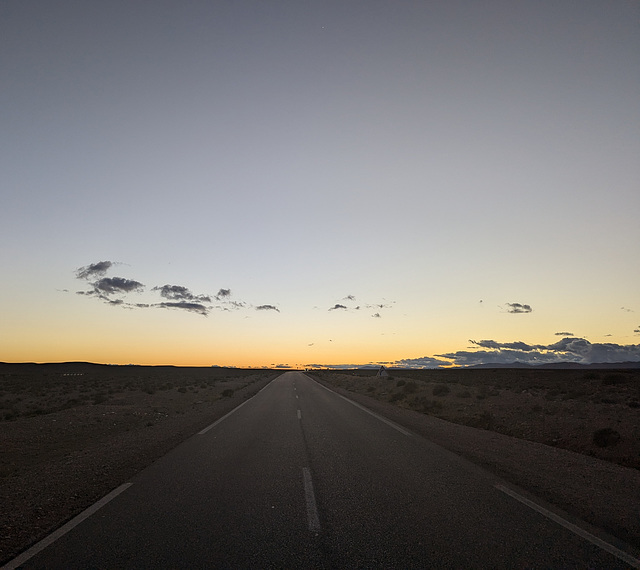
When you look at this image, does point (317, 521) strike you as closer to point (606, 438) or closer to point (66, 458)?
point (66, 458)

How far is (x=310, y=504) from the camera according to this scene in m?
5.92

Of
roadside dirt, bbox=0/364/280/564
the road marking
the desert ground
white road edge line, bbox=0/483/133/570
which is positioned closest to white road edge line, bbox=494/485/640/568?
the road marking

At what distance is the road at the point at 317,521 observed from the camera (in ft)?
14.1

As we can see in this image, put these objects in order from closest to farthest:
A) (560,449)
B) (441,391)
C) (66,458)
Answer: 1. (66,458)
2. (560,449)
3. (441,391)

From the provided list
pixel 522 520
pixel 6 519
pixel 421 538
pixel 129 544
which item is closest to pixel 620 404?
pixel 522 520

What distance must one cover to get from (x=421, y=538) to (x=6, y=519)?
579 cm

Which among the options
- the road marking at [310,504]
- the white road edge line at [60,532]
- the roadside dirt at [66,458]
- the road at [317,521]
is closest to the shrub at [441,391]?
the roadside dirt at [66,458]

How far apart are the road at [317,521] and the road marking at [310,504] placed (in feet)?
0.05

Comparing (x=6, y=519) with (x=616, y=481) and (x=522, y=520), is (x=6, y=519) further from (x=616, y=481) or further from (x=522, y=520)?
(x=616, y=481)

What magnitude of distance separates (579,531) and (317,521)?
339 centimetres

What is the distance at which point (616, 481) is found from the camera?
7.66m

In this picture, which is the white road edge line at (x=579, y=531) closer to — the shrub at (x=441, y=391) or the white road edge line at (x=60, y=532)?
the white road edge line at (x=60, y=532)

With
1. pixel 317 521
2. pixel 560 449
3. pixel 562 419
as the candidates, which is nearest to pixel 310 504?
pixel 317 521

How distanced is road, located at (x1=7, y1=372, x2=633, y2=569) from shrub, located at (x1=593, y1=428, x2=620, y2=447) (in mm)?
5360
